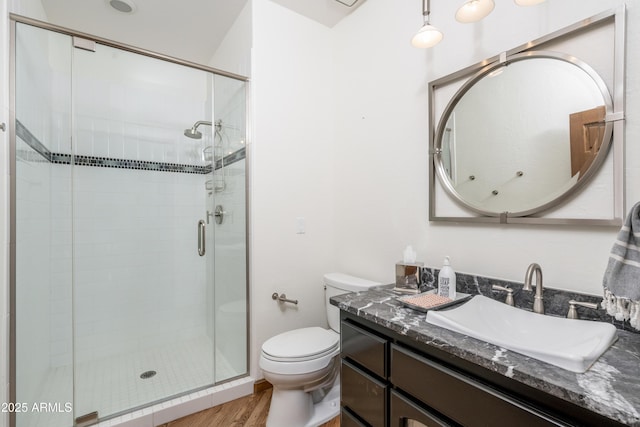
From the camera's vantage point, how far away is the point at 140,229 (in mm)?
2441

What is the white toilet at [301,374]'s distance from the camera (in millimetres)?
1530

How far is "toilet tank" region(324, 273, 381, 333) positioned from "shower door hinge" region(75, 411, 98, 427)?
1.37 m

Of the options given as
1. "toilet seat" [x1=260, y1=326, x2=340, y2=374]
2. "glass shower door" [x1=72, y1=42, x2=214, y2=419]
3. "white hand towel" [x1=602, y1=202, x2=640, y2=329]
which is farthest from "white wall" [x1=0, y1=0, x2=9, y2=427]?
"white hand towel" [x1=602, y1=202, x2=640, y2=329]

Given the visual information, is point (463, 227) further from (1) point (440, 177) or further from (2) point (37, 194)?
(2) point (37, 194)

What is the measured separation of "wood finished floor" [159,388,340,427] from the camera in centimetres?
165

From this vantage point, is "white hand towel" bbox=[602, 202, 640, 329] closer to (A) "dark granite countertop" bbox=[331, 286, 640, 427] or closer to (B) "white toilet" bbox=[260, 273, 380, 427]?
(A) "dark granite countertop" bbox=[331, 286, 640, 427]

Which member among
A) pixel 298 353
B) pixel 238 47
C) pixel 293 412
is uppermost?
pixel 238 47

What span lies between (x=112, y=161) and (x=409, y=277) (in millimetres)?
2345

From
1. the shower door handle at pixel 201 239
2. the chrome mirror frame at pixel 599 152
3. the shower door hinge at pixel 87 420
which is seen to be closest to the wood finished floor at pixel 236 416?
the shower door hinge at pixel 87 420

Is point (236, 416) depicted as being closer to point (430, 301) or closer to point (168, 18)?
point (430, 301)

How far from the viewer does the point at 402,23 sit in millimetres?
1717

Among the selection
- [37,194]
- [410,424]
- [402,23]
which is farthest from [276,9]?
[410,424]

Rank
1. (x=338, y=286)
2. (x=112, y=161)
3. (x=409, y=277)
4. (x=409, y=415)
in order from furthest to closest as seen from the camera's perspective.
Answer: (x=112, y=161) → (x=338, y=286) → (x=409, y=277) → (x=409, y=415)

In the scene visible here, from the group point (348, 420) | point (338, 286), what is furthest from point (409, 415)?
point (338, 286)
